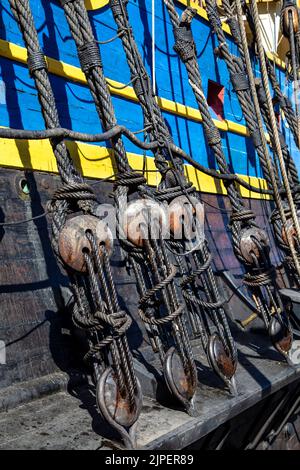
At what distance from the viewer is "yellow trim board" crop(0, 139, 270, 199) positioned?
3787mm

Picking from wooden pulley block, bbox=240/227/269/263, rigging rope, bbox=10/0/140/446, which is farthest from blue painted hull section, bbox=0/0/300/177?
wooden pulley block, bbox=240/227/269/263

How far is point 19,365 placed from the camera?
10.2ft

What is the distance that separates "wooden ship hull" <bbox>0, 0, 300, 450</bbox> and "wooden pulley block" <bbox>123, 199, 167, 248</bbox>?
0.78m

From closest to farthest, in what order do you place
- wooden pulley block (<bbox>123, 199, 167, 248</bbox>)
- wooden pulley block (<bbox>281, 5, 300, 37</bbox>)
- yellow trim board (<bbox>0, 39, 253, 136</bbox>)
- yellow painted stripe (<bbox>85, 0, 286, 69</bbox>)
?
wooden pulley block (<bbox>123, 199, 167, 248</bbox>), yellow trim board (<bbox>0, 39, 253, 136</bbox>), yellow painted stripe (<bbox>85, 0, 286, 69</bbox>), wooden pulley block (<bbox>281, 5, 300, 37</bbox>)

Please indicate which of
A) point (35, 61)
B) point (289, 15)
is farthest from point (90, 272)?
point (289, 15)

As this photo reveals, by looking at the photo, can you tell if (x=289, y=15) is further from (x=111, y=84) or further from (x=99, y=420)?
(x=99, y=420)

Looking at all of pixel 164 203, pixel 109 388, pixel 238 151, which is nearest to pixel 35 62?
pixel 164 203

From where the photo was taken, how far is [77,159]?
4.47 meters

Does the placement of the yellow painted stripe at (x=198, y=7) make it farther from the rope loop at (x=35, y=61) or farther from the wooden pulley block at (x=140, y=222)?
the wooden pulley block at (x=140, y=222)

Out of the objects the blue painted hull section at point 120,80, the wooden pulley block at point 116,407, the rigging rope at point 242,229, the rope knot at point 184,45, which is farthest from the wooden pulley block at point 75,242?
the rope knot at point 184,45

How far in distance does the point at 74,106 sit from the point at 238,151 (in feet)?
10.9

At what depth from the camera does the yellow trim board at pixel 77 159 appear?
3.79m

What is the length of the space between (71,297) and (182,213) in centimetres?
105

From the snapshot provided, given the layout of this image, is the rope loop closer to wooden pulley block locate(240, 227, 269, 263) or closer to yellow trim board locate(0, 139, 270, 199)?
yellow trim board locate(0, 139, 270, 199)
